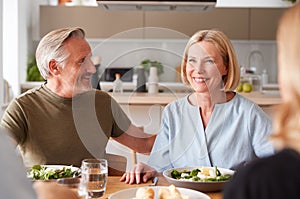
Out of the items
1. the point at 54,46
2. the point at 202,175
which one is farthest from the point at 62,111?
the point at 202,175

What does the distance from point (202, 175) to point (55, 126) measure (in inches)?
29.7

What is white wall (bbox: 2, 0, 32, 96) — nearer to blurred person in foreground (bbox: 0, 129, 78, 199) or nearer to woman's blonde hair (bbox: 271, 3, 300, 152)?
blurred person in foreground (bbox: 0, 129, 78, 199)

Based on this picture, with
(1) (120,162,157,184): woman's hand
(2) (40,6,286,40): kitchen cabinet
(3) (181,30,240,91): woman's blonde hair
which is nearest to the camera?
(1) (120,162,157,184): woman's hand

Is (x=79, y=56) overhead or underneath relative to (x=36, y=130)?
overhead

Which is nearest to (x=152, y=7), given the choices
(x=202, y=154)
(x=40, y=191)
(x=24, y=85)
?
(x=24, y=85)

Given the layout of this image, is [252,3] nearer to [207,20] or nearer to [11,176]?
[207,20]

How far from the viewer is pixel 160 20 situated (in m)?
5.79

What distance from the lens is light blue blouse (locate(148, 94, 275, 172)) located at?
2.13 meters

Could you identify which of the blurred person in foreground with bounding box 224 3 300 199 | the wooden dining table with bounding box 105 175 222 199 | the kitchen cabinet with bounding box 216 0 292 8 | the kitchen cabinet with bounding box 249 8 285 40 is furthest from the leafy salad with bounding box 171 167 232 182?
the kitchen cabinet with bounding box 216 0 292 8

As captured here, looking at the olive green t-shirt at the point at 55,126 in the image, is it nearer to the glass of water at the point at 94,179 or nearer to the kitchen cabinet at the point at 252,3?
the glass of water at the point at 94,179

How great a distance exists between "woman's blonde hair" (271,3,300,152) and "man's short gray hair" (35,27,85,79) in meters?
1.55

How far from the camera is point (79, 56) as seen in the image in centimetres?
233

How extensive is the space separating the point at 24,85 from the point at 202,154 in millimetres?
3212

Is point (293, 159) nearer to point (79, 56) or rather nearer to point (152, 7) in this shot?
point (79, 56)
